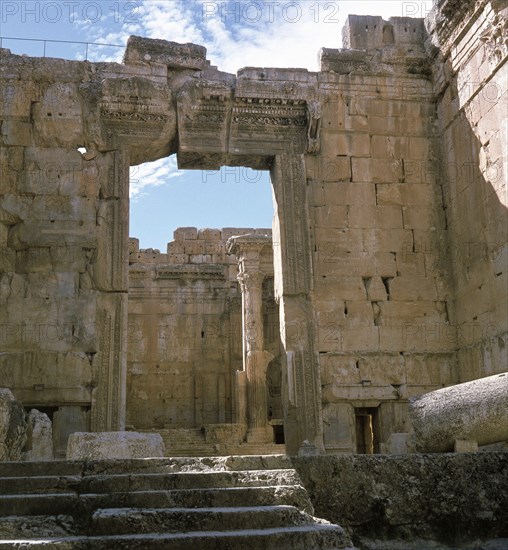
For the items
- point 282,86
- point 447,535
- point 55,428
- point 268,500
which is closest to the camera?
point 268,500

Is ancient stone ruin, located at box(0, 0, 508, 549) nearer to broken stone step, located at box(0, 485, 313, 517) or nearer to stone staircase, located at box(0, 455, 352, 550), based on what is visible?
stone staircase, located at box(0, 455, 352, 550)

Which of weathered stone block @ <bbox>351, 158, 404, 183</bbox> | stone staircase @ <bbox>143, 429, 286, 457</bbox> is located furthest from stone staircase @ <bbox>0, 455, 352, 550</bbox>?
stone staircase @ <bbox>143, 429, 286, 457</bbox>

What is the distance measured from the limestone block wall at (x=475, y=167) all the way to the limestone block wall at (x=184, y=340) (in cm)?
1041

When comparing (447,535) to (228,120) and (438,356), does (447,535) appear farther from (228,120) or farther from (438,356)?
(228,120)

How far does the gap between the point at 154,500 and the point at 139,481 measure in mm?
271

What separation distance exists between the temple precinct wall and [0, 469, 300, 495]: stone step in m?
5.77

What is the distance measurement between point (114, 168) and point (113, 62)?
1.72 m

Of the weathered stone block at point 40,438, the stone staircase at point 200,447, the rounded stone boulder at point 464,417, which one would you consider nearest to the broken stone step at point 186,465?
the rounded stone boulder at point 464,417

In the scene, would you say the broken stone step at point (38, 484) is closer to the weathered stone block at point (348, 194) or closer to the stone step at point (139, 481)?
the stone step at point (139, 481)

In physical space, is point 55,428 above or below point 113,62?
below

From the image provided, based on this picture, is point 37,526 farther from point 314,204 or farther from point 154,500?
point 314,204

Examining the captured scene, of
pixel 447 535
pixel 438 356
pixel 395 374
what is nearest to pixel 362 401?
pixel 395 374

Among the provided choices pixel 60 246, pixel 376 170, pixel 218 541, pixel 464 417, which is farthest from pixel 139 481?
pixel 376 170

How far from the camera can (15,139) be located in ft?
35.5
